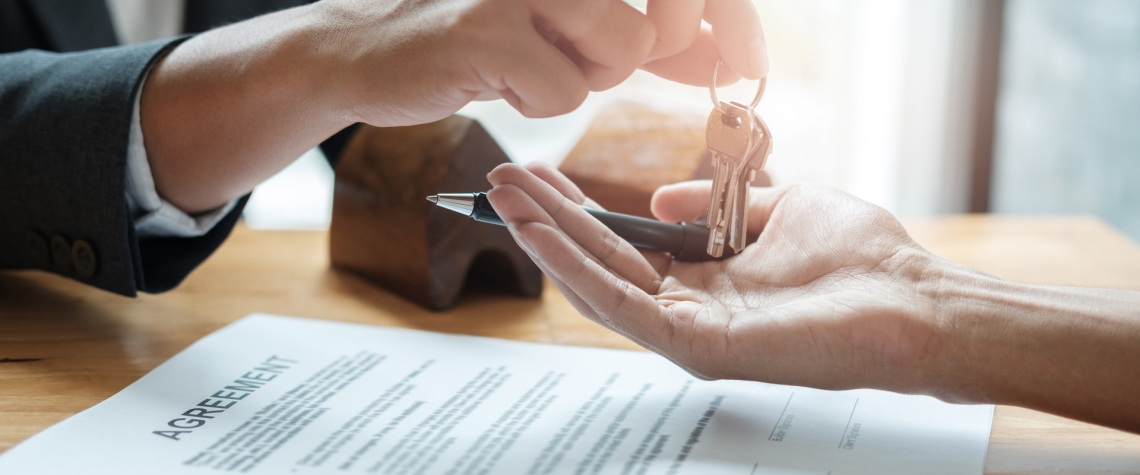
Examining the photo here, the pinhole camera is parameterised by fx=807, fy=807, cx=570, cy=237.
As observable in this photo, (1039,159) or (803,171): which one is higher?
(1039,159)

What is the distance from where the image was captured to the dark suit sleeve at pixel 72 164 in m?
0.78

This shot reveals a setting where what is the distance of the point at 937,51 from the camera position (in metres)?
2.30

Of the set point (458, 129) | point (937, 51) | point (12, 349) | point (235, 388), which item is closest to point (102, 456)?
point (235, 388)

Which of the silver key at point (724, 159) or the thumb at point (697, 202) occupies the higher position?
the silver key at point (724, 159)

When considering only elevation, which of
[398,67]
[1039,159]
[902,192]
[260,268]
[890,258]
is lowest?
[902,192]

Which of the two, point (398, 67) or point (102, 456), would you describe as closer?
point (102, 456)

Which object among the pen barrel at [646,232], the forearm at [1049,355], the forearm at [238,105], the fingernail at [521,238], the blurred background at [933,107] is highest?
the forearm at [238,105]

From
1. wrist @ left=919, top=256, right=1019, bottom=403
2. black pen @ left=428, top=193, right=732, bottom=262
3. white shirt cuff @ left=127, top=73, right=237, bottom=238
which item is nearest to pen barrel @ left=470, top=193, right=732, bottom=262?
black pen @ left=428, top=193, right=732, bottom=262

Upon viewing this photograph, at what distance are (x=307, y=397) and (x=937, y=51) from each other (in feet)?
7.16

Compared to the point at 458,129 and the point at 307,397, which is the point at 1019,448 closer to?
the point at 307,397

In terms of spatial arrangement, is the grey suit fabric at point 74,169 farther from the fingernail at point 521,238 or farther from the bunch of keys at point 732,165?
the bunch of keys at point 732,165


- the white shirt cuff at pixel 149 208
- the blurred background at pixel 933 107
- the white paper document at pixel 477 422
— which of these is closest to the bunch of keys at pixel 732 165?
the white paper document at pixel 477 422

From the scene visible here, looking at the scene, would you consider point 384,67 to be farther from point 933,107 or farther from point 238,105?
point 933,107

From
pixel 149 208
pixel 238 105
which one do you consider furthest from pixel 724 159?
pixel 149 208
